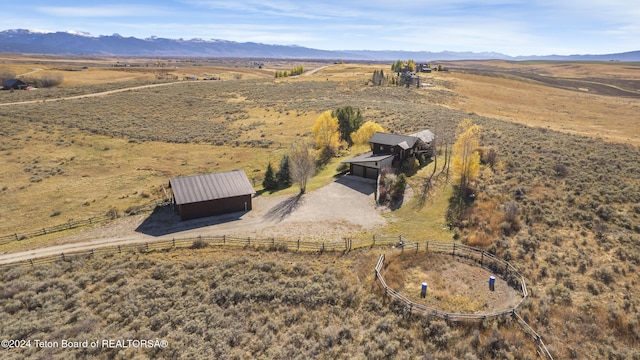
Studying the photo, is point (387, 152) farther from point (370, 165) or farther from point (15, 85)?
point (15, 85)

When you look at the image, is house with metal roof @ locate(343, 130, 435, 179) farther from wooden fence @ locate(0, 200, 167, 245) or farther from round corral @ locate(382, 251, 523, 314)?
wooden fence @ locate(0, 200, 167, 245)

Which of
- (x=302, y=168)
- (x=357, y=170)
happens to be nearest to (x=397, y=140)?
(x=357, y=170)

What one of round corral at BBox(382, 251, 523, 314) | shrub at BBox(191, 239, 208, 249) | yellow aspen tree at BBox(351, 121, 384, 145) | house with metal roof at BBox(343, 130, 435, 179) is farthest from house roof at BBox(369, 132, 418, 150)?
shrub at BBox(191, 239, 208, 249)

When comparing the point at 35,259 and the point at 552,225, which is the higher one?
the point at 552,225

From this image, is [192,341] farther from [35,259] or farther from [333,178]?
[333,178]

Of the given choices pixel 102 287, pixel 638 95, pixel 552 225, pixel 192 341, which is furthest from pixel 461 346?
pixel 638 95

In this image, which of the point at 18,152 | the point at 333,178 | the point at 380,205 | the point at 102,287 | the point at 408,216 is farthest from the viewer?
the point at 18,152

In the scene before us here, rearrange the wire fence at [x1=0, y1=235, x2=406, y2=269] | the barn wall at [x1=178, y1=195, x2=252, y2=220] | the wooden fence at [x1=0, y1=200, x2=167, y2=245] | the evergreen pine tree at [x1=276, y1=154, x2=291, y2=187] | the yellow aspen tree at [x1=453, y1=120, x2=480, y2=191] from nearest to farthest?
the wire fence at [x1=0, y1=235, x2=406, y2=269], the wooden fence at [x1=0, y1=200, x2=167, y2=245], the barn wall at [x1=178, y1=195, x2=252, y2=220], the yellow aspen tree at [x1=453, y1=120, x2=480, y2=191], the evergreen pine tree at [x1=276, y1=154, x2=291, y2=187]

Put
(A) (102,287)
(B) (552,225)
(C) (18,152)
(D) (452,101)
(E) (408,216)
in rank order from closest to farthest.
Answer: (A) (102,287)
(B) (552,225)
(E) (408,216)
(C) (18,152)
(D) (452,101)
